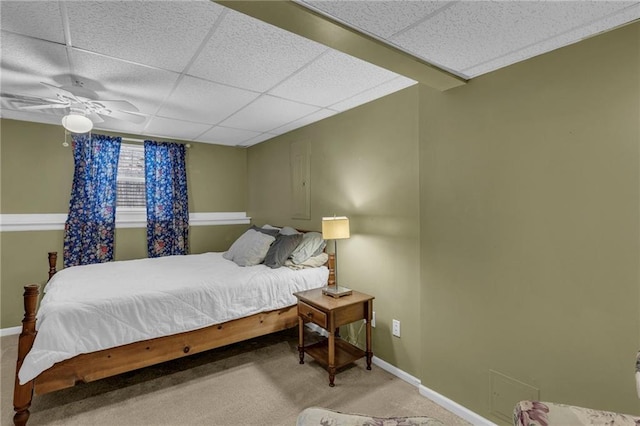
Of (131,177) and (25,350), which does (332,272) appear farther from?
(131,177)

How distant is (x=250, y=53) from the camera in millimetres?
1895

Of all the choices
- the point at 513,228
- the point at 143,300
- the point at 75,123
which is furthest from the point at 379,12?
the point at 143,300

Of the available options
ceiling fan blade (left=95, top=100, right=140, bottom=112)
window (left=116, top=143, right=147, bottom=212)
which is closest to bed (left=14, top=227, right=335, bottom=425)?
window (left=116, top=143, right=147, bottom=212)

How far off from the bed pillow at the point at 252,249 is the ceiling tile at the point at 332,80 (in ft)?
4.99

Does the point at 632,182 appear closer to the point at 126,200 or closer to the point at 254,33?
the point at 254,33

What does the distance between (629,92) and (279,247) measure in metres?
2.72

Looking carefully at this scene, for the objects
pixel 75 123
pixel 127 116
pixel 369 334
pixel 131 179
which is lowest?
pixel 369 334

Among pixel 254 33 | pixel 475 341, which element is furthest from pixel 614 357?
pixel 254 33

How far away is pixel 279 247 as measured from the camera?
3.20 meters

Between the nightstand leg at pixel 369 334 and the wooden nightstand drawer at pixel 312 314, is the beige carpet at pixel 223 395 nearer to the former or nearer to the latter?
the nightstand leg at pixel 369 334

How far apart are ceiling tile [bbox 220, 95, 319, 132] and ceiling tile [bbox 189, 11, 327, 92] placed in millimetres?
426

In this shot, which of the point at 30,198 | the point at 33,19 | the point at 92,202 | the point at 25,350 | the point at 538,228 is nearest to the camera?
the point at 33,19

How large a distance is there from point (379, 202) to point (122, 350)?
2266 mm

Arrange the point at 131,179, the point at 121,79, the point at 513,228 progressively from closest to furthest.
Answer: the point at 513,228
the point at 121,79
the point at 131,179
